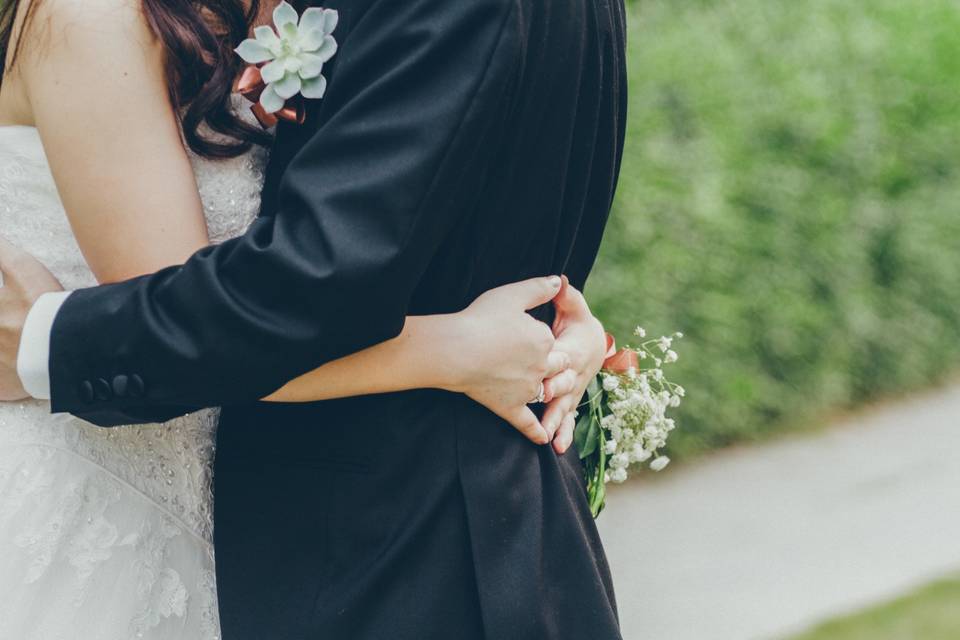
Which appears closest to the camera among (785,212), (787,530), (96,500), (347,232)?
(347,232)

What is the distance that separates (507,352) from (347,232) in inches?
13.9

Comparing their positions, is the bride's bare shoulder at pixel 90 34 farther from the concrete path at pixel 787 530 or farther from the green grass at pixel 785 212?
the green grass at pixel 785 212

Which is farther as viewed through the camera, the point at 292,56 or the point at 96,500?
the point at 96,500

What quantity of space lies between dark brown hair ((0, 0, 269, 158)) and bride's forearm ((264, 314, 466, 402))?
342mm

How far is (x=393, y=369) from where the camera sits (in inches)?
65.5

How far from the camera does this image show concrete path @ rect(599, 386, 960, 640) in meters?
4.40

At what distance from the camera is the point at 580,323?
1.98m

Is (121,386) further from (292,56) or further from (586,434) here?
(586,434)

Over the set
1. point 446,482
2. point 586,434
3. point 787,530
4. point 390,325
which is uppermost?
point 390,325

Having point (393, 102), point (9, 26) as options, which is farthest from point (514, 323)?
point (9, 26)

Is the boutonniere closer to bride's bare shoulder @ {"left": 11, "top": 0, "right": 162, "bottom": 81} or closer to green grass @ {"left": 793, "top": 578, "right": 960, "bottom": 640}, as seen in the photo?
bride's bare shoulder @ {"left": 11, "top": 0, "right": 162, "bottom": 81}

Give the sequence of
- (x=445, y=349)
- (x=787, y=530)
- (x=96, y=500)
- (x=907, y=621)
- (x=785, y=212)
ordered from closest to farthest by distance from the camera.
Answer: (x=445, y=349) < (x=96, y=500) < (x=907, y=621) < (x=787, y=530) < (x=785, y=212)

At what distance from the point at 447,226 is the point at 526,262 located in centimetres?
23

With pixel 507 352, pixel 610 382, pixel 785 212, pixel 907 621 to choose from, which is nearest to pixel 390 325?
pixel 507 352
